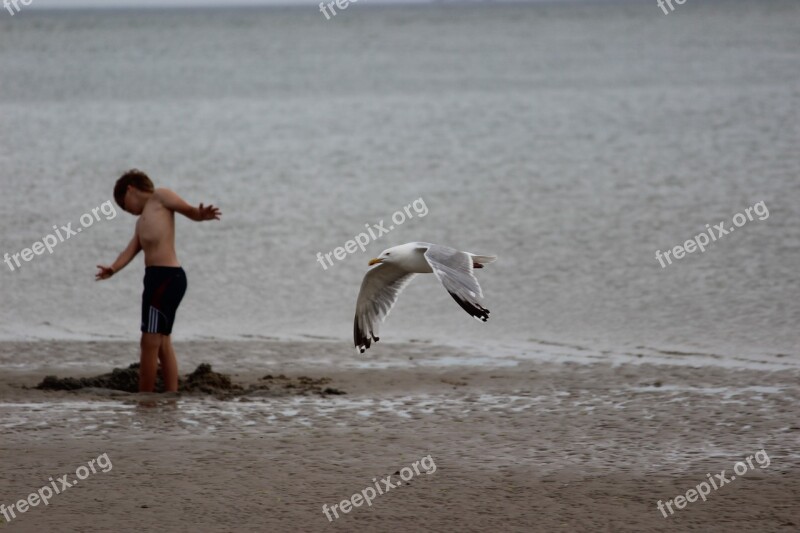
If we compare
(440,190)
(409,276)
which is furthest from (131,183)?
(440,190)

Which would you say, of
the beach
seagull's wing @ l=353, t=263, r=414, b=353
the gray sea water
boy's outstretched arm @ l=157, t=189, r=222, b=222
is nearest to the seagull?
seagull's wing @ l=353, t=263, r=414, b=353

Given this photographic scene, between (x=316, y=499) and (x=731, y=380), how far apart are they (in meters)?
4.12

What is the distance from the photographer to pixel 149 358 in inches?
343

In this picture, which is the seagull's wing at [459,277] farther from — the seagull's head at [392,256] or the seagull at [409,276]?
the seagull's head at [392,256]

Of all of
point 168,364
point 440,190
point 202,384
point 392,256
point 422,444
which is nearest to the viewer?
point 422,444

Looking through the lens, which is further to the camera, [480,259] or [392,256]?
[392,256]

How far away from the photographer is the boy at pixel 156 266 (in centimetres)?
867

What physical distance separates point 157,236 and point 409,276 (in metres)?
1.83

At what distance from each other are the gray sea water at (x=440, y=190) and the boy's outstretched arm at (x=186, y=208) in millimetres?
3156

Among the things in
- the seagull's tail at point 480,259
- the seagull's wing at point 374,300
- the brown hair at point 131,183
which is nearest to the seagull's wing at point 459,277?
the seagull's tail at point 480,259

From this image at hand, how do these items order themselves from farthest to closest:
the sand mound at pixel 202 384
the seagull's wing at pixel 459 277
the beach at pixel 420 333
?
the sand mound at pixel 202 384 < the seagull's wing at pixel 459 277 < the beach at pixel 420 333

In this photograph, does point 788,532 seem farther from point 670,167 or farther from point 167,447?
point 670,167

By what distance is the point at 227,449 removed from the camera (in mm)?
7594

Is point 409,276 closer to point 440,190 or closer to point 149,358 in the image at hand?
point 149,358
